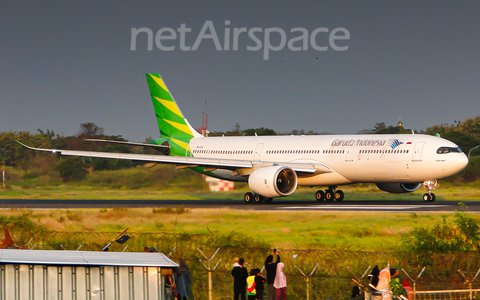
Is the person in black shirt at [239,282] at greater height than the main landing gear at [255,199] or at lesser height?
lesser

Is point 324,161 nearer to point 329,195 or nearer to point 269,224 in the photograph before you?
point 329,195

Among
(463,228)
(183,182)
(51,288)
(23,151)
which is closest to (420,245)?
(463,228)

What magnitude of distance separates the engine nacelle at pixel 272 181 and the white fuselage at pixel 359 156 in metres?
1.99

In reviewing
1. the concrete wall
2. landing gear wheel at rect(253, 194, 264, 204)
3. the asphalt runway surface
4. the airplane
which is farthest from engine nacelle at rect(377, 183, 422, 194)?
the concrete wall

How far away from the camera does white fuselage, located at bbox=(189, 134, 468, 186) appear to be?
3105cm

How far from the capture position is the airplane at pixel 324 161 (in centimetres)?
3123

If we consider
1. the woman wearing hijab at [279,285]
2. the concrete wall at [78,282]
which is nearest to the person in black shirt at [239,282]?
the woman wearing hijab at [279,285]

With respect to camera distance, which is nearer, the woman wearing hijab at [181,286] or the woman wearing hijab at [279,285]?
the woman wearing hijab at [181,286]

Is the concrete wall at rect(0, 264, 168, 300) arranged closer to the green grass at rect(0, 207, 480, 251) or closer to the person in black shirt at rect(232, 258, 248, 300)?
the person in black shirt at rect(232, 258, 248, 300)

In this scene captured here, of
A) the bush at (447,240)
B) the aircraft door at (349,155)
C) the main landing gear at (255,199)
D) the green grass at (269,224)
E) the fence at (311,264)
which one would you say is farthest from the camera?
the main landing gear at (255,199)

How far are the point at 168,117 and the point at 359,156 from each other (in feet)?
55.3

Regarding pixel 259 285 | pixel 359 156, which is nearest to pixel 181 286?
pixel 259 285

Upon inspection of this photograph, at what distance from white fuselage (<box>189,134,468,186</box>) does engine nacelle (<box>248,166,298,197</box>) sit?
1987 mm

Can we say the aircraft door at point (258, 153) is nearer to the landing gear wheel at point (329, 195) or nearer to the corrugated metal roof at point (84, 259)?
the landing gear wheel at point (329, 195)
